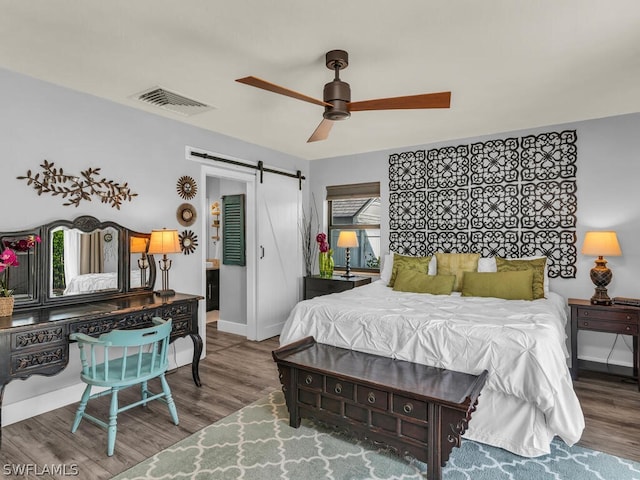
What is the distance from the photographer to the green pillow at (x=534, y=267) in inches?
142

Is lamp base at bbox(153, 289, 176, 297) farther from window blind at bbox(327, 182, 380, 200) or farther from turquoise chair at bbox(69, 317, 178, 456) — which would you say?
window blind at bbox(327, 182, 380, 200)

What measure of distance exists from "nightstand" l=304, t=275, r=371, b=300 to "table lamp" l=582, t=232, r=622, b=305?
2.45m

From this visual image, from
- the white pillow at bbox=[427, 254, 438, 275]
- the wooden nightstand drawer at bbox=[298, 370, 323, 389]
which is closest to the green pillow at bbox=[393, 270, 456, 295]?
the white pillow at bbox=[427, 254, 438, 275]

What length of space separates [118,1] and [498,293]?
364cm

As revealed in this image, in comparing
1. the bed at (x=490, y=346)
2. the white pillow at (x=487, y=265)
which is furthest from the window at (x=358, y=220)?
the bed at (x=490, y=346)

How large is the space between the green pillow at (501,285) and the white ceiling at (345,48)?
5.10 ft

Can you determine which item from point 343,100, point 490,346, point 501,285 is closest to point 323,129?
point 343,100

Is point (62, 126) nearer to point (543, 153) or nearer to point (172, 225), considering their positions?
point (172, 225)

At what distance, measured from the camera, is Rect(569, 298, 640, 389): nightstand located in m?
3.30

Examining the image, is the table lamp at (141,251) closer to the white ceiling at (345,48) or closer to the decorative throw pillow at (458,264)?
the white ceiling at (345,48)

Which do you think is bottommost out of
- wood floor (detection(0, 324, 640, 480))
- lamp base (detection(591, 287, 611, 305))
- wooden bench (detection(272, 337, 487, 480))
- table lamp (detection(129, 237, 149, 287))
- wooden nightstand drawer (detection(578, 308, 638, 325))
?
wood floor (detection(0, 324, 640, 480))

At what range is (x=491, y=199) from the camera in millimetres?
4383

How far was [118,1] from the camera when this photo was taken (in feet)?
6.31

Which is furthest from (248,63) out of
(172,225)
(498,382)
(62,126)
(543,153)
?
(543,153)
